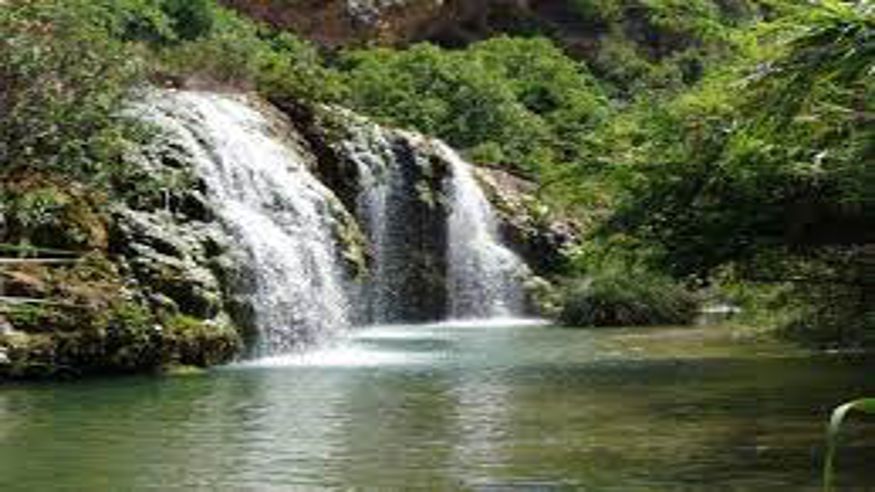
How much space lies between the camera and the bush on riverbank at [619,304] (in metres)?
Result: 29.6

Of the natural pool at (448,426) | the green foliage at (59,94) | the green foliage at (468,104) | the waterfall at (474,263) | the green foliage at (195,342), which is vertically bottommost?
the natural pool at (448,426)

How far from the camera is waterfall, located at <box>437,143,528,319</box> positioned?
32.8 metres

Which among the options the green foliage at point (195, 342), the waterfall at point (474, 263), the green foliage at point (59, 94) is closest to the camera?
the green foliage at point (195, 342)

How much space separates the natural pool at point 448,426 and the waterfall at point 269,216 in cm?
165

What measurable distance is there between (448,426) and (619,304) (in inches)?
726

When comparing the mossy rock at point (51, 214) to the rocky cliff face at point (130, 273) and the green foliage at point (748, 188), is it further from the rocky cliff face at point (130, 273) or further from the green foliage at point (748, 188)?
the green foliage at point (748, 188)

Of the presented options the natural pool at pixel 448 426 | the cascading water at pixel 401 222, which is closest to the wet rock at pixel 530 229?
the cascading water at pixel 401 222

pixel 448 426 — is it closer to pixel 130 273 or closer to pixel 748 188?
pixel 748 188

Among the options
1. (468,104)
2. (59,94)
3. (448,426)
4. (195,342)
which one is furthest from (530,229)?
(448,426)

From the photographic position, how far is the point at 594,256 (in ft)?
Result: 51.8

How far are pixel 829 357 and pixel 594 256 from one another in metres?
4.82

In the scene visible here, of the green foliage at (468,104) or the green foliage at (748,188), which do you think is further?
the green foliage at (468,104)

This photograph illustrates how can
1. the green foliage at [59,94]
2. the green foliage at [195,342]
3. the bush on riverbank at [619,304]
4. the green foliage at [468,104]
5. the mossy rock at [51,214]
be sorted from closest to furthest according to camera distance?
1. the mossy rock at [51,214]
2. the green foliage at [195,342]
3. the green foliage at [59,94]
4. the bush on riverbank at [619,304]
5. the green foliage at [468,104]

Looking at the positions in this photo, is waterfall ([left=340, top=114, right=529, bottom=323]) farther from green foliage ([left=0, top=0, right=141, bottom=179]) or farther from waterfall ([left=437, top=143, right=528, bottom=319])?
green foliage ([left=0, top=0, right=141, bottom=179])
